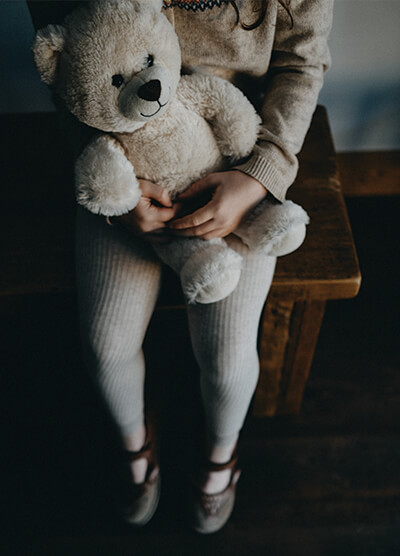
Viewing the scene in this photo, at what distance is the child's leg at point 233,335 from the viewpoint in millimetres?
633

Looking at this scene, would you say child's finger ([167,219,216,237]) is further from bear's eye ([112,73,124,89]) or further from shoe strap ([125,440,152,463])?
shoe strap ([125,440,152,463])

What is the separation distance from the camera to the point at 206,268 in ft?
1.85

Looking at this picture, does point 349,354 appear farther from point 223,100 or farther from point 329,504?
point 223,100

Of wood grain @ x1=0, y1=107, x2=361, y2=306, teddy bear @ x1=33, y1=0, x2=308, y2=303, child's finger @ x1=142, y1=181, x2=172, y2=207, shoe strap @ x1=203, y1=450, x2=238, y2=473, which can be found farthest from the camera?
shoe strap @ x1=203, y1=450, x2=238, y2=473

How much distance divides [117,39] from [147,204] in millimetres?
205

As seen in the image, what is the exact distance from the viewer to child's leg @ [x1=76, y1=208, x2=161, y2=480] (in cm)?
66

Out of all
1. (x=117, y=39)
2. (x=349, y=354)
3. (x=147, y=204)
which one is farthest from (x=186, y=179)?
(x=349, y=354)

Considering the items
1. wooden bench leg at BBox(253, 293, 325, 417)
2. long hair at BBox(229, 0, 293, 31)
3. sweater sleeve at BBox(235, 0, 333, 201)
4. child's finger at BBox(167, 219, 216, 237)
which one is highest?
long hair at BBox(229, 0, 293, 31)

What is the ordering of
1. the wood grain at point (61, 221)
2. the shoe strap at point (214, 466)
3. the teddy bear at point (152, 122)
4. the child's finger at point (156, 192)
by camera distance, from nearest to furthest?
1. the teddy bear at point (152, 122)
2. the child's finger at point (156, 192)
3. the wood grain at point (61, 221)
4. the shoe strap at point (214, 466)

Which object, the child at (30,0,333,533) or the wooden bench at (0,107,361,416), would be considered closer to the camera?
the child at (30,0,333,533)

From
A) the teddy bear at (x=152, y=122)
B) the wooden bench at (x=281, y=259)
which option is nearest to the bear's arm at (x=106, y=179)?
the teddy bear at (x=152, y=122)

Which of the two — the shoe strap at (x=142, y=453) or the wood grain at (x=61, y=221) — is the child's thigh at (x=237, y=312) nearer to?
the wood grain at (x=61, y=221)

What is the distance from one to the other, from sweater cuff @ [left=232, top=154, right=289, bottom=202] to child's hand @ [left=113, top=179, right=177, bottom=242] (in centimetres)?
11

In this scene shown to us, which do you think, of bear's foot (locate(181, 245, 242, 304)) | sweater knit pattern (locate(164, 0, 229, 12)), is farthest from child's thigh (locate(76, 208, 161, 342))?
sweater knit pattern (locate(164, 0, 229, 12))
